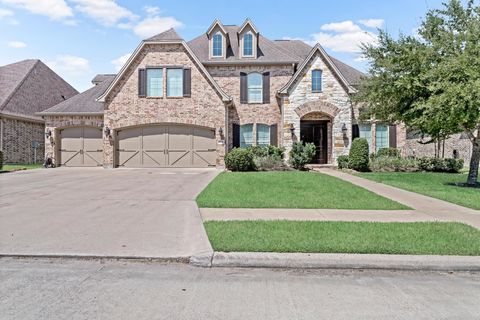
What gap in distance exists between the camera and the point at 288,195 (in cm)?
1027

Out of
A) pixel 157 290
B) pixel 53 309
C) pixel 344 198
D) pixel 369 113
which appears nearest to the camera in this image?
pixel 53 309

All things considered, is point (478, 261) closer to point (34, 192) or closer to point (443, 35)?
point (443, 35)

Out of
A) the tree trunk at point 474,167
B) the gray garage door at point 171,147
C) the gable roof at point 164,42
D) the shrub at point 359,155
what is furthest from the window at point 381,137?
the gray garage door at point 171,147

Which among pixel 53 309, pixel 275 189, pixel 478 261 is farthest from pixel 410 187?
pixel 53 309

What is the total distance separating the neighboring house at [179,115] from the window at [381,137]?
2.28 m

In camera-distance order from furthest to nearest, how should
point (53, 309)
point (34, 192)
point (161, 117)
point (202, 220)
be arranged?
point (161, 117) < point (34, 192) < point (202, 220) < point (53, 309)

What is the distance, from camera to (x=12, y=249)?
5.32 m

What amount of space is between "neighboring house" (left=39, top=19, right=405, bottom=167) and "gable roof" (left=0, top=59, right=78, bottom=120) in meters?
4.92

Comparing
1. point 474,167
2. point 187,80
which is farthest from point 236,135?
point 474,167

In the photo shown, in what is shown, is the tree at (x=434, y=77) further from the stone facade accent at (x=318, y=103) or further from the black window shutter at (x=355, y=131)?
the black window shutter at (x=355, y=131)

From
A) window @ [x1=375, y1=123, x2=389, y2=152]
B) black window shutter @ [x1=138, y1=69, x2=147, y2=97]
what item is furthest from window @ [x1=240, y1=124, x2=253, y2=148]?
window @ [x1=375, y1=123, x2=389, y2=152]

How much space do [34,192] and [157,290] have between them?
9.34 m

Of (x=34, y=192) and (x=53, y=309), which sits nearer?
(x=53, y=309)

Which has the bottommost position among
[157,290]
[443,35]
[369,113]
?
[157,290]
